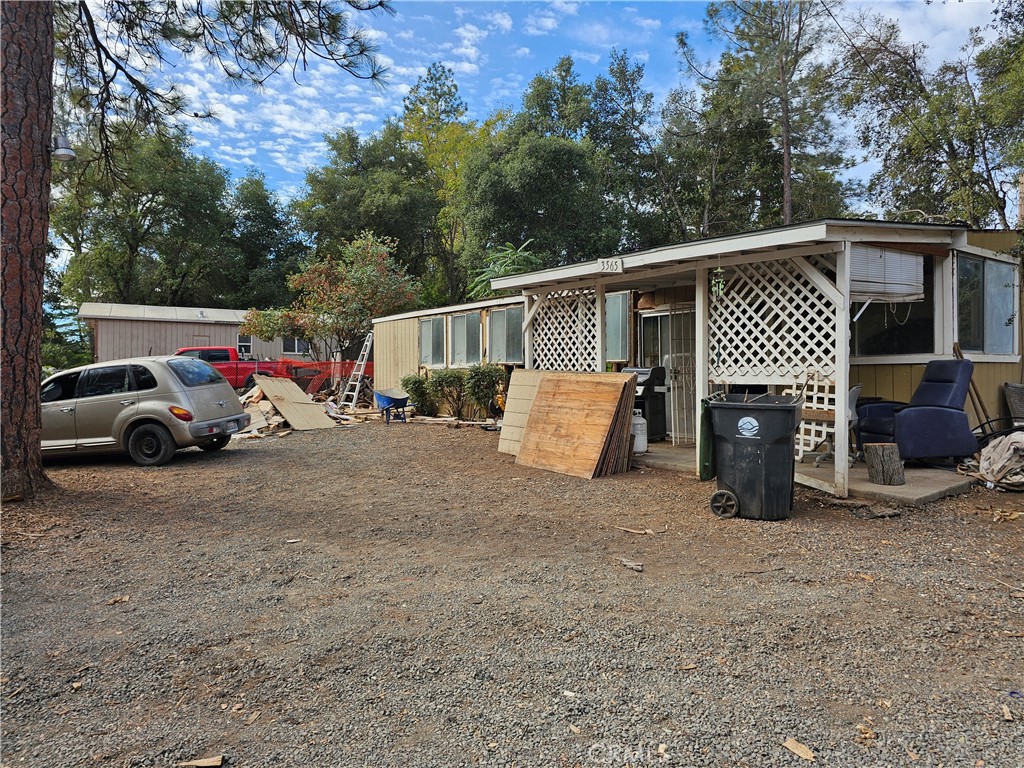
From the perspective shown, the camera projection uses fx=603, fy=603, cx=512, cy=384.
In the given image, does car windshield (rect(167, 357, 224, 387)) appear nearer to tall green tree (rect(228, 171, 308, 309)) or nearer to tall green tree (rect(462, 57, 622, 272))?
tall green tree (rect(462, 57, 622, 272))

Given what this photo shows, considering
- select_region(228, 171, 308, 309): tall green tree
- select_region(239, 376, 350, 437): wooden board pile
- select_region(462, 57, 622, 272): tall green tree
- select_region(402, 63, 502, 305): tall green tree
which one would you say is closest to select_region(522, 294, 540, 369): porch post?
select_region(239, 376, 350, 437): wooden board pile

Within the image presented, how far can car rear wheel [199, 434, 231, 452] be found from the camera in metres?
8.80

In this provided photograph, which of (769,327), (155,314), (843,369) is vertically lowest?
(843,369)

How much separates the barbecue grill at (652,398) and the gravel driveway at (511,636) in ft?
11.4

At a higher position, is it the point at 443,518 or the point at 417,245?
the point at 417,245

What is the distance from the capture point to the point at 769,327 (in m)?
6.63

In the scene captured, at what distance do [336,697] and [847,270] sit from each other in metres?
5.64

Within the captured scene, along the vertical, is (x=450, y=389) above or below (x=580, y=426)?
above

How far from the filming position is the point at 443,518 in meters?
5.49

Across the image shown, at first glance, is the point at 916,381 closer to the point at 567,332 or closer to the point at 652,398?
the point at 652,398

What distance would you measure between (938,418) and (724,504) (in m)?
3.07

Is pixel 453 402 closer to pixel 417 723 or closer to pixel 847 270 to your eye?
pixel 847 270

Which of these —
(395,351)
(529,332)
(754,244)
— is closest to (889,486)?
(754,244)

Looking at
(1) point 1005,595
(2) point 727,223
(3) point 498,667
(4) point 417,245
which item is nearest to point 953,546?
(1) point 1005,595
